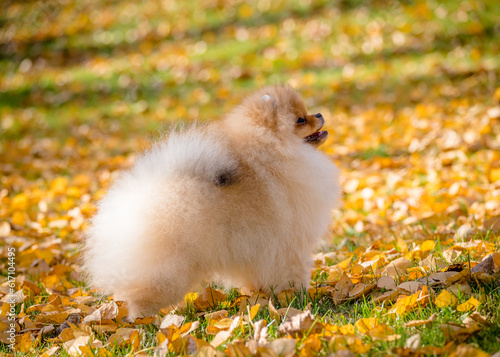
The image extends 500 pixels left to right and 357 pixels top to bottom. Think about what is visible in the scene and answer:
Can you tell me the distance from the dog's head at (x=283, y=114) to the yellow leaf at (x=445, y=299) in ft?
3.48

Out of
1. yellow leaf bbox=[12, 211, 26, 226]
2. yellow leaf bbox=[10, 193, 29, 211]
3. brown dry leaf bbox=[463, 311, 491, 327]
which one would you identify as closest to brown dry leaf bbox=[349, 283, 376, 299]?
brown dry leaf bbox=[463, 311, 491, 327]

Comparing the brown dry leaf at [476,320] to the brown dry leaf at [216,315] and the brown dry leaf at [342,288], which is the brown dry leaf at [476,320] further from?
the brown dry leaf at [216,315]

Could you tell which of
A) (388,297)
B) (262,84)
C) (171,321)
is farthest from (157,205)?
(262,84)

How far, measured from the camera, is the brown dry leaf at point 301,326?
7.30 feet

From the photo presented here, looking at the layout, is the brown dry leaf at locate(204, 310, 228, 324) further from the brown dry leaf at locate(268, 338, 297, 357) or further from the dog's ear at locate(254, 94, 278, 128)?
the dog's ear at locate(254, 94, 278, 128)

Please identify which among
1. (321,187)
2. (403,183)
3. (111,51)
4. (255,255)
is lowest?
(403,183)

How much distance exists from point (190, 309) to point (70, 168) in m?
4.27

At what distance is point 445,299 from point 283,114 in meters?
1.22

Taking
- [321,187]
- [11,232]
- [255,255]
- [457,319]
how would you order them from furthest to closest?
[11,232] → [321,187] → [255,255] → [457,319]

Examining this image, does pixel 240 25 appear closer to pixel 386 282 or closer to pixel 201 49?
pixel 201 49

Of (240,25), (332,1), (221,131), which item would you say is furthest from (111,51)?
(221,131)

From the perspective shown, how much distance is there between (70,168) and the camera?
6.51m

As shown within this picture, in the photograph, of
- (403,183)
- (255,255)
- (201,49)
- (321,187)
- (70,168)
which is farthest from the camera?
(201,49)

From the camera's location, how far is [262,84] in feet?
15.1
